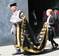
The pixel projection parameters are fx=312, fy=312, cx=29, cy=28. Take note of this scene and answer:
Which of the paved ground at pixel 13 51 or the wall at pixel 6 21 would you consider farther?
the wall at pixel 6 21

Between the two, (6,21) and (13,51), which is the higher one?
(6,21)

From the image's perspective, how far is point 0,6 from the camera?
12.0 meters

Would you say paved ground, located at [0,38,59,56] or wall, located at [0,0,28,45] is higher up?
wall, located at [0,0,28,45]

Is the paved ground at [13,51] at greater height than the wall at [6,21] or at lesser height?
lesser

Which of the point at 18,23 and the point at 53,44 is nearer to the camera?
the point at 18,23

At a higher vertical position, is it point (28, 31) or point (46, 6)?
point (46, 6)

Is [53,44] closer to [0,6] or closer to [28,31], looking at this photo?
[28,31]

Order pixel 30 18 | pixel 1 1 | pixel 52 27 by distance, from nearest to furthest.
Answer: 1. pixel 52 27
2. pixel 1 1
3. pixel 30 18

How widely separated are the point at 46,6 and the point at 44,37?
3009 millimetres

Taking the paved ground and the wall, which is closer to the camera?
the paved ground

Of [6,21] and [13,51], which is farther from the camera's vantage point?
[6,21]

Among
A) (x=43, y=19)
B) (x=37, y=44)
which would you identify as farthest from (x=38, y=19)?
(x=37, y=44)

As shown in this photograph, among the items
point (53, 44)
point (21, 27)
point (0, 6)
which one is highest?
point (0, 6)

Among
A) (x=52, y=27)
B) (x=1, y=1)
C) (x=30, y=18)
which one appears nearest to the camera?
(x=52, y=27)
